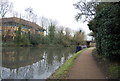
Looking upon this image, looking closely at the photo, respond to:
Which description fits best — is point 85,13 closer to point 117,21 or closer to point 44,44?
point 117,21

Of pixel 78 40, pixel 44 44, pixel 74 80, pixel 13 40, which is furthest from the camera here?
pixel 78 40

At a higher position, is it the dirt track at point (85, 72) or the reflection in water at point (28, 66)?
the dirt track at point (85, 72)

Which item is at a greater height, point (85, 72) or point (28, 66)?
point (85, 72)

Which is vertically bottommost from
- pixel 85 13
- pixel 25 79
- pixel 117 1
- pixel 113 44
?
pixel 25 79

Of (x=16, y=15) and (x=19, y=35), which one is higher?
(x=16, y=15)

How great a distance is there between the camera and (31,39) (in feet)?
126

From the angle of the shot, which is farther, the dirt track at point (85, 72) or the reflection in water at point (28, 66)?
the reflection in water at point (28, 66)

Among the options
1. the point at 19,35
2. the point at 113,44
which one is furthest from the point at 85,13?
the point at 19,35

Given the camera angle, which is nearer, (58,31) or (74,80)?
(74,80)

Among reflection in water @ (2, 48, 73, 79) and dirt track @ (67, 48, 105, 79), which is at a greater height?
dirt track @ (67, 48, 105, 79)

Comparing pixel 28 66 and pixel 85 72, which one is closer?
pixel 85 72

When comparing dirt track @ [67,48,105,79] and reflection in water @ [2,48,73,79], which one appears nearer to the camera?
dirt track @ [67,48,105,79]

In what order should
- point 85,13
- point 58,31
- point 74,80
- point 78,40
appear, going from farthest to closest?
point 78,40
point 58,31
point 85,13
point 74,80

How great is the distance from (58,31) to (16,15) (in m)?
18.7
